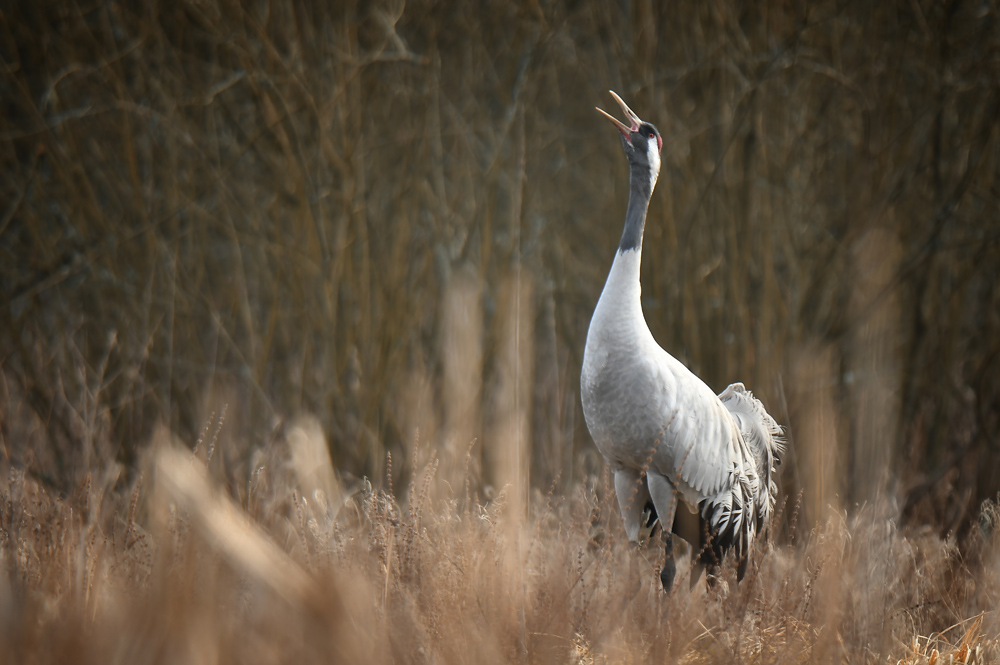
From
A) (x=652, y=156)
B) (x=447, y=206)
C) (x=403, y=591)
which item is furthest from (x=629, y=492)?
(x=447, y=206)

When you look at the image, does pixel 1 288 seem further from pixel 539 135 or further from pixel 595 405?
pixel 595 405

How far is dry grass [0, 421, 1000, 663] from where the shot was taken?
2.43 ft

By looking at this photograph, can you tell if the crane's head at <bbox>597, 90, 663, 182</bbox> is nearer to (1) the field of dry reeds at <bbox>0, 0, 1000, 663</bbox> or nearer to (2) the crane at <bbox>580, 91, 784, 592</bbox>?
(2) the crane at <bbox>580, 91, 784, 592</bbox>

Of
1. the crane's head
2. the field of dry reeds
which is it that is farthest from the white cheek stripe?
the field of dry reeds

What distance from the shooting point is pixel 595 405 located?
226cm

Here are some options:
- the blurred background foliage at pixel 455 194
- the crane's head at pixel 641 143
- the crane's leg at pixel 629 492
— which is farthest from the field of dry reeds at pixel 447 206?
the crane's head at pixel 641 143

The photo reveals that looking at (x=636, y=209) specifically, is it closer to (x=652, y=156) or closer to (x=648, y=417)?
(x=652, y=156)

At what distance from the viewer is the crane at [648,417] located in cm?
221

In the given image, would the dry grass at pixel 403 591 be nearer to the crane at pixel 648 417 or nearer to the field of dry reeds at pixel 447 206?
the crane at pixel 648 417

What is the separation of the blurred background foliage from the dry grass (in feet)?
3.84

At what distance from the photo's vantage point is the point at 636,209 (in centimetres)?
231

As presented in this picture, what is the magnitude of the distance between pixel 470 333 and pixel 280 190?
300 cm

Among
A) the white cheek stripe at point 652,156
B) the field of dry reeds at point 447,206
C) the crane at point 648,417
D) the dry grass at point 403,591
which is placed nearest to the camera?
the dry grass at point 403,591

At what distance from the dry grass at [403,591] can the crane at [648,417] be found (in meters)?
0.26
